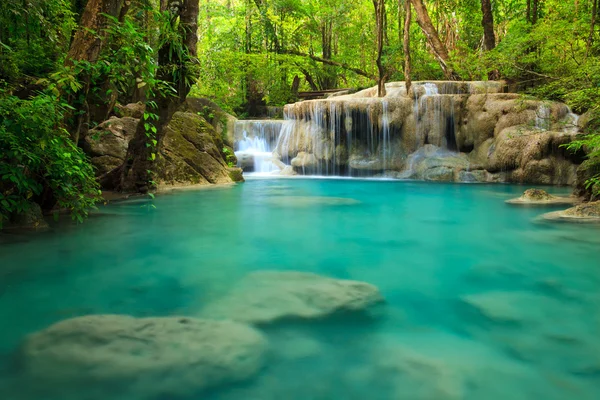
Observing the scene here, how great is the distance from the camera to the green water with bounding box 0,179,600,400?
2.01 meters

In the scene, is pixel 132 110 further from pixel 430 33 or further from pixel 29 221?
pixel 430 33

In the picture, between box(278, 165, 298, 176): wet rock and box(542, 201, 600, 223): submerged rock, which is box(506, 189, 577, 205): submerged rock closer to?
box(542, 201, 600, 223): submerged rock

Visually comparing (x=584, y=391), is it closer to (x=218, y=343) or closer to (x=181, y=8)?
(x=218, y=343)

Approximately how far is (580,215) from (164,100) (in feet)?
20.8

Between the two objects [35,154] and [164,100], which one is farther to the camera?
[164,100]

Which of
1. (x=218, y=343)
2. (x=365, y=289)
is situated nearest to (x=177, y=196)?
(x=365, y=289)

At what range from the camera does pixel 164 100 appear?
720 centimetres

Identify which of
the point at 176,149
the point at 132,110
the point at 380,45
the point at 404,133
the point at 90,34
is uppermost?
the point at 380,45

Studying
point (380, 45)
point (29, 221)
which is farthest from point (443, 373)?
point (380, 45)

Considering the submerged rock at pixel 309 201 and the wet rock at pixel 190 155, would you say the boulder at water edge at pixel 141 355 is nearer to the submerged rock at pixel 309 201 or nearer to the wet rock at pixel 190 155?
the submerged rock at pixel 309 201

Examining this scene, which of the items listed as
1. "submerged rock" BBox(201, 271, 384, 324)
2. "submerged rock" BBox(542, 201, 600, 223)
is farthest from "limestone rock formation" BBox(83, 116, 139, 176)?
"submerged rock" BBox(542, 201, 600, 223)

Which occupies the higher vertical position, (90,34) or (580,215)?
(90,34)

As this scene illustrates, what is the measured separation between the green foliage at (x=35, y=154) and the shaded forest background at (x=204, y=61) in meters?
0.01

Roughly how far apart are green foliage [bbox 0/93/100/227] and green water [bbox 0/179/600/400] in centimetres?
48
